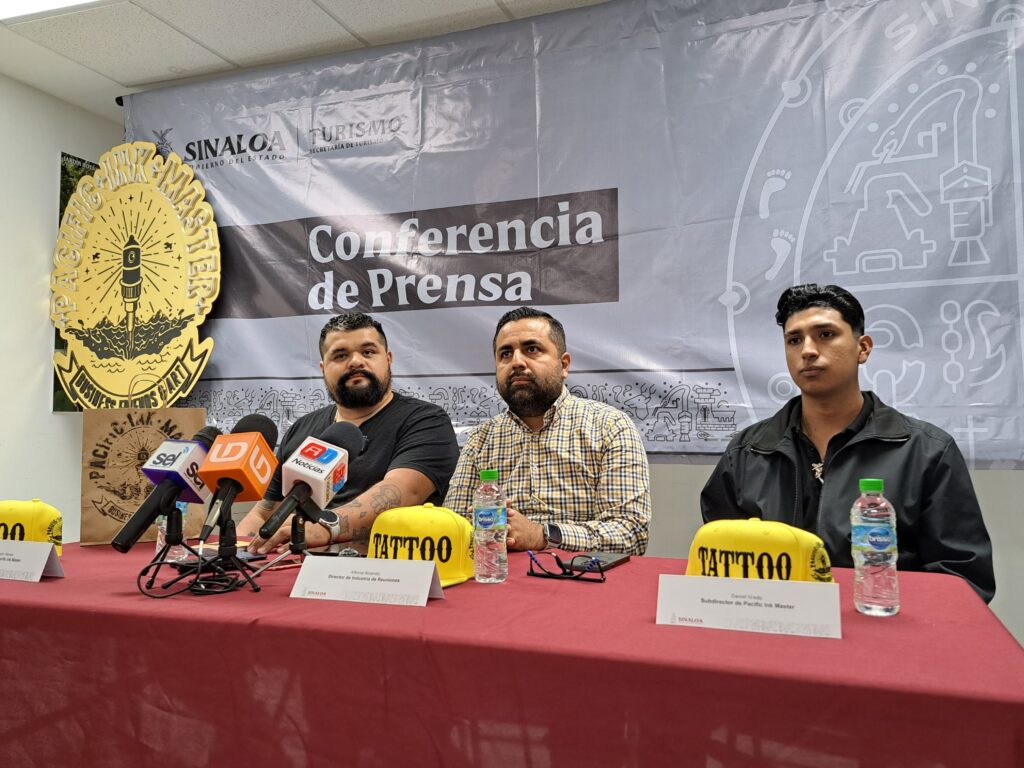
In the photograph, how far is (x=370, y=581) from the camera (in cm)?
114

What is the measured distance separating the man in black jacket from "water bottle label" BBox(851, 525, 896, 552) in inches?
24.0

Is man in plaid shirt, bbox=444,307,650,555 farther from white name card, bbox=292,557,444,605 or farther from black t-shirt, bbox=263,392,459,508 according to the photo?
white name card, bbox=292,557,444,605

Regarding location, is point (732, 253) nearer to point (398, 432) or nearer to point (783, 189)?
point (783, 189)

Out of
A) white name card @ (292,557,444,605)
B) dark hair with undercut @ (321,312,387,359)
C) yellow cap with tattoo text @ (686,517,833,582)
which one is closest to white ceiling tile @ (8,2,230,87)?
dark hair with undercut @ (321,312,387,359)

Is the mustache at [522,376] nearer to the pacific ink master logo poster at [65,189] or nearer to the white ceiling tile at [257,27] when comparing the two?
the white ceiling tile at [257,27]

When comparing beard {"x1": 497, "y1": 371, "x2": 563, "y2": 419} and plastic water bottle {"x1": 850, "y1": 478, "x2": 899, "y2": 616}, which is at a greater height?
beard {"x1": 497, "y1": 371, "x2": 563, "y2": 419}

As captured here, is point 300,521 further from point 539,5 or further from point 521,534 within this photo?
point 539,5

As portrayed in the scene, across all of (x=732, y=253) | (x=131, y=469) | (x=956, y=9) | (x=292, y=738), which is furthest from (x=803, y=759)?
(x=956, y=9)

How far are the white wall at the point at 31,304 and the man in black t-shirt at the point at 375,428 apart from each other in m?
1.60

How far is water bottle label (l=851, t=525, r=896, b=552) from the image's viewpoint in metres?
1.08

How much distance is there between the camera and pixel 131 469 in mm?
1985

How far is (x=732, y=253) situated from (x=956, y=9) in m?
0.95

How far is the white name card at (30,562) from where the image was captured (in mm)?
1329

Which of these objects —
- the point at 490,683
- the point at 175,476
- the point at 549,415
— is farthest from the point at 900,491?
the point at 175,476
